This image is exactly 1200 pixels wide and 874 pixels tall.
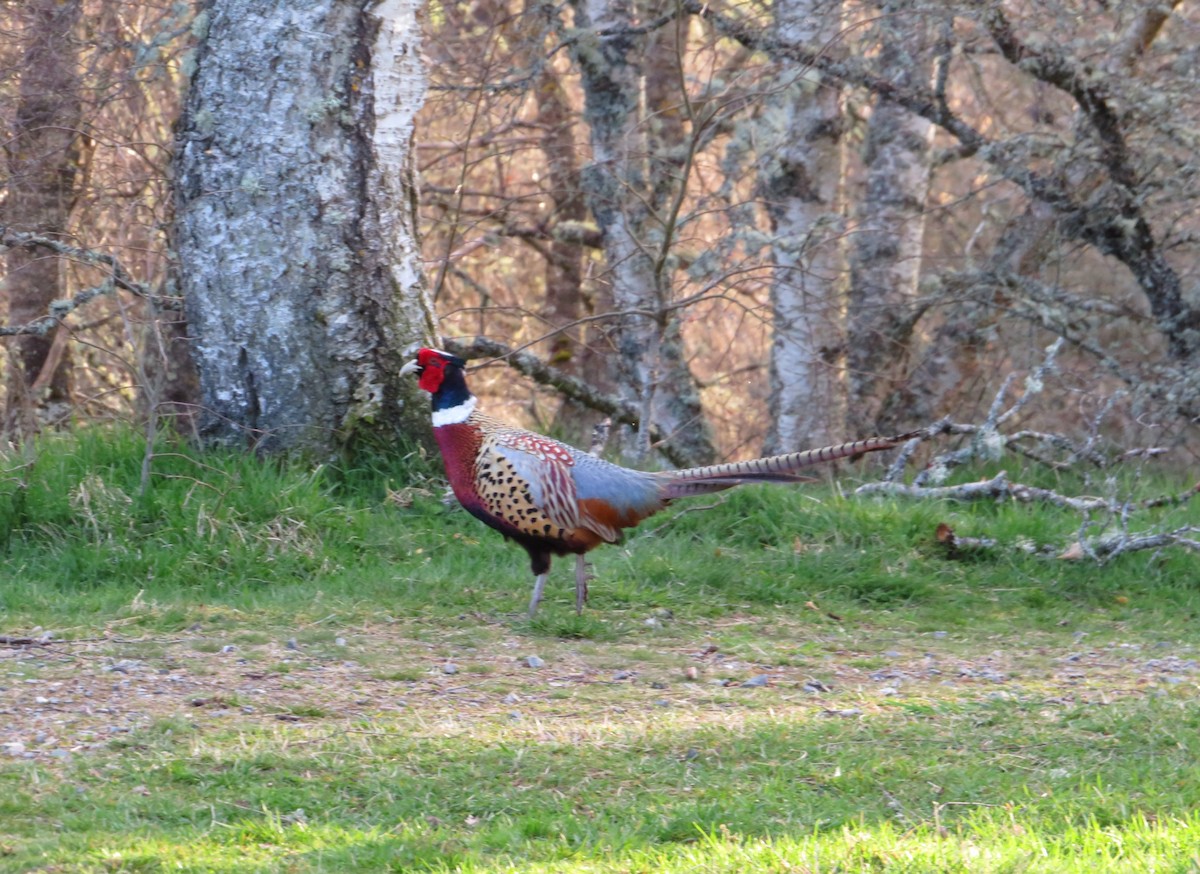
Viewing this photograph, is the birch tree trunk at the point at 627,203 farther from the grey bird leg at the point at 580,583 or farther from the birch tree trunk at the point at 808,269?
the grey bird leg at the point at 580,583

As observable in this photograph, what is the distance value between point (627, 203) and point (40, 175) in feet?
12.9

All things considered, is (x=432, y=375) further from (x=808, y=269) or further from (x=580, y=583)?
(x=808, y=269)

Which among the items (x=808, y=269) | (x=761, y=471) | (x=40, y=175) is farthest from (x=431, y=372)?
(x=808, y=269)

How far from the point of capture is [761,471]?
5.96 metres

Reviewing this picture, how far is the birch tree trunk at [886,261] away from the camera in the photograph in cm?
1029

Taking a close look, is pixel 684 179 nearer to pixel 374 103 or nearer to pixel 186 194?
pixel 374 103

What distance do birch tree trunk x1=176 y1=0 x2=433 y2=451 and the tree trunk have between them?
3.50ft

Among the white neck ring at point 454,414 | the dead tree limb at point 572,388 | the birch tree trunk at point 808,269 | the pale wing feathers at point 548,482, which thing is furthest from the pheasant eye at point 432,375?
the birch tree trunk at point 808,269

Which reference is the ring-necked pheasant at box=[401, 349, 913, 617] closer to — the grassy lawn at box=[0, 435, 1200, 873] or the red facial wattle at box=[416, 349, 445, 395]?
the red facial wattle at box=[416, 349, 445, 395]

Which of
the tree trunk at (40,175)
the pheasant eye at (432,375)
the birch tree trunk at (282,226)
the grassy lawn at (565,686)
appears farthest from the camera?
the tree trunk at (40,175)

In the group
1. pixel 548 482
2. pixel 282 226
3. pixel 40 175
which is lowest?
pixel 548 482

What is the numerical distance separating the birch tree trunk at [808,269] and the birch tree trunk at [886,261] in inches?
9.1

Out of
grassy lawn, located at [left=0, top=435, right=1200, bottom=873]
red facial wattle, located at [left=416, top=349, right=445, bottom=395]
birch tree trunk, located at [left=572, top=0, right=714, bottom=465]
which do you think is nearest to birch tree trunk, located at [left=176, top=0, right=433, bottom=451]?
grassy lawn, located at [left=0, top=435, right=1200, bottom=873]

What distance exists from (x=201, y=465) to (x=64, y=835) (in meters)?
3.68
